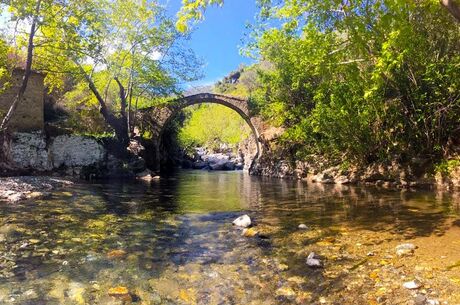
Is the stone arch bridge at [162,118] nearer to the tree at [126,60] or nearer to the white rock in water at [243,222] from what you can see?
the tree at [126,60]

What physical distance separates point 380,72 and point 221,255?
6.85m

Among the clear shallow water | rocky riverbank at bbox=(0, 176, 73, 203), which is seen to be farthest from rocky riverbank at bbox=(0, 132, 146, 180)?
the clear shallow water

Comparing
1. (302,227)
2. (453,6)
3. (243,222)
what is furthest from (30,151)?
(453,6)

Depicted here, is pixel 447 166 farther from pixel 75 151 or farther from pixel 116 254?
pixel 75 151

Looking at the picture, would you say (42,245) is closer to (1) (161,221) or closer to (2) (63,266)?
(2) (63,266)

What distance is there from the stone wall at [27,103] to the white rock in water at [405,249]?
18.8m

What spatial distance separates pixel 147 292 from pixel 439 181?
1260cm

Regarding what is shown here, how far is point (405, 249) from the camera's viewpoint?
17.1ft

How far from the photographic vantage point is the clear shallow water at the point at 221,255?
12.8 ft

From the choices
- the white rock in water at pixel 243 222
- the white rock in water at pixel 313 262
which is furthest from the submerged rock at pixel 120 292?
the white rock in water at pixel 243 222

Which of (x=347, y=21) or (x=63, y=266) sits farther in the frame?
(x=347, y=21)

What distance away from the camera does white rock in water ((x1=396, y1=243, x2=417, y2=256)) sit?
504 centimetres

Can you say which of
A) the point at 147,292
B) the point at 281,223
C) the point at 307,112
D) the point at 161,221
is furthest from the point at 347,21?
the point at 307,112

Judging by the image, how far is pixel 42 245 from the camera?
5617 millimetres
